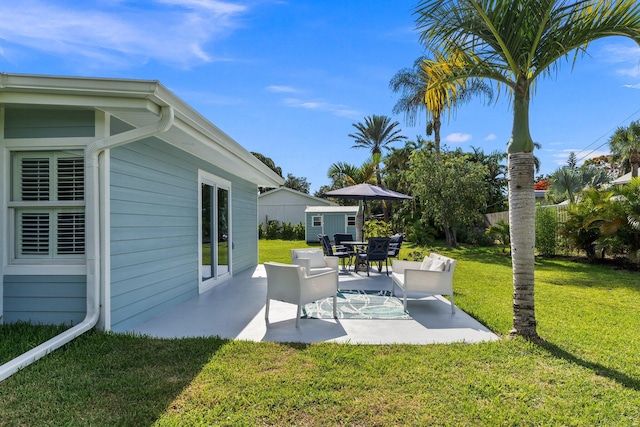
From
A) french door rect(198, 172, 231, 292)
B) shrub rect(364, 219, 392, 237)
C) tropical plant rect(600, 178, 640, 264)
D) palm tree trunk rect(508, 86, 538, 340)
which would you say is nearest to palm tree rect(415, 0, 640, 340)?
palm tree trunk rect(508, 86, 538, 340)

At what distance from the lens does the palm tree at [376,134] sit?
25.5 metres

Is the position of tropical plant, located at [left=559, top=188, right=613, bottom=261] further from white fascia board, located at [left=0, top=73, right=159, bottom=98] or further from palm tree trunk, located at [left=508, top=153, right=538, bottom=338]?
white fascia board, located at [left=0, top=73, right=159, bottom=98]

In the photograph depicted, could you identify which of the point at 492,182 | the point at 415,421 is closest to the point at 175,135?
the point at 415,421

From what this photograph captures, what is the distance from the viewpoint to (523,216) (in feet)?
12.2

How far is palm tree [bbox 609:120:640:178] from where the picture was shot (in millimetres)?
21312

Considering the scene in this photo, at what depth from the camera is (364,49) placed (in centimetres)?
986

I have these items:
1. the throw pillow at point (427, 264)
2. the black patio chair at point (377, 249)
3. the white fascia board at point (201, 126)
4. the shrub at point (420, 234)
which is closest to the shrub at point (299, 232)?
the shrub at point (420, 234)

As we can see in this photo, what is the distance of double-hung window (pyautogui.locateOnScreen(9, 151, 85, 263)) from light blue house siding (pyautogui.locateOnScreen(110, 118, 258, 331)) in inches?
15.7

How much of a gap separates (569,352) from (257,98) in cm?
1279

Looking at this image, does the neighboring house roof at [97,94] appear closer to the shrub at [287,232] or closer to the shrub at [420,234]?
the shrub at [420,234]

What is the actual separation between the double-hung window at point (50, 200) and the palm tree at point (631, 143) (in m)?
26.1

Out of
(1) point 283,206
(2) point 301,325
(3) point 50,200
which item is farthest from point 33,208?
(1) point 283,206

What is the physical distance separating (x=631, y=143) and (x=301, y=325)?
26.3 meters

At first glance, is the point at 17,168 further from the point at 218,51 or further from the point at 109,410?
the point at 218,51
